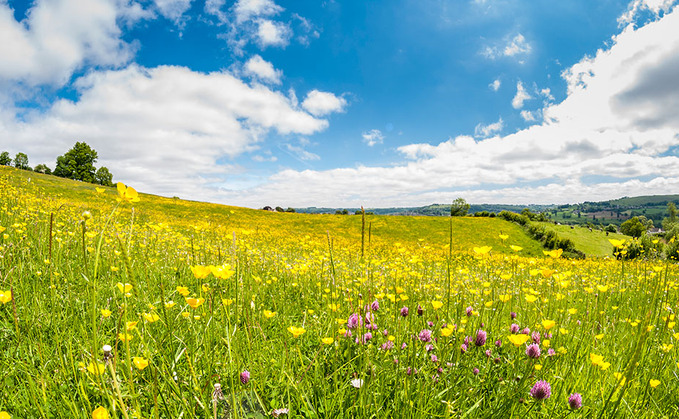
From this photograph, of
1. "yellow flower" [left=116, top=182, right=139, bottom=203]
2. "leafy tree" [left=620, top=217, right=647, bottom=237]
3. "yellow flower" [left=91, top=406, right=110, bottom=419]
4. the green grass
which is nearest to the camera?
"yellow flower" [left=91, top=406, right=110, bottom=419]

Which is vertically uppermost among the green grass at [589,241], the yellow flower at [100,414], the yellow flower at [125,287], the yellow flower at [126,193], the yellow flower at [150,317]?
the yellow flower at [126,193]

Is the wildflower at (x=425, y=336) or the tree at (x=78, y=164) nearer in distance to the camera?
the wildflower at (x=425, y=336)

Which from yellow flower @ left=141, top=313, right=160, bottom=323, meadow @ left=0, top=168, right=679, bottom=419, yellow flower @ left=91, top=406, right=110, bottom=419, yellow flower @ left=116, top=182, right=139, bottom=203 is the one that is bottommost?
meadow @ left=0, top=168, right=679, bottom=419

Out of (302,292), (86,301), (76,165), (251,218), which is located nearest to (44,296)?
(86,301)

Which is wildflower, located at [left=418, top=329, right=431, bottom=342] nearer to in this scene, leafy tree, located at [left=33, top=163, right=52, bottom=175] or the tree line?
the tree line

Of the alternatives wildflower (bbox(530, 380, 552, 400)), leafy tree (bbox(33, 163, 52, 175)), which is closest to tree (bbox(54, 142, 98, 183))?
leafy tree (bbox(33, 163, 52, 175))

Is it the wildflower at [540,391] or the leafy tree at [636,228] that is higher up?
the leafy tree at [636,228]

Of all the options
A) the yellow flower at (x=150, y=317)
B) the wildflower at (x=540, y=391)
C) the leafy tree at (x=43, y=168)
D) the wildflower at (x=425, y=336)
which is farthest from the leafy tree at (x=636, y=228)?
the leafy tree at (x=43, y=168)

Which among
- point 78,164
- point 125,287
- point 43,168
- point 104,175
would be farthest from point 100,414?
point 43,168

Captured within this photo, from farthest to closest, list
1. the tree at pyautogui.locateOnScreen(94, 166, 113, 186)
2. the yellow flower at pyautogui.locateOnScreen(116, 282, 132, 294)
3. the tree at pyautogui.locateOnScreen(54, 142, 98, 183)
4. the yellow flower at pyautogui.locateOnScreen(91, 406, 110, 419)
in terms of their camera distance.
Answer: the tree at pyautogui.locateOnScreen(94, 166, 113, 186) < the tree at pyautogui.locateOnScreen(54, 142, 98, 183) < the yellow flower at pyautogui.locateOnScreen(116, 282, 132, 294) < the yellow flower at pyautogui.locateOnScreen(91, 406, 110, 419)

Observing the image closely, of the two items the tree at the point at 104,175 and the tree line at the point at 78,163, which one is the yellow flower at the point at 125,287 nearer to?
the tree line at the point at 78,163

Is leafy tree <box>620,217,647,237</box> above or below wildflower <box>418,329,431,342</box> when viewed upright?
above

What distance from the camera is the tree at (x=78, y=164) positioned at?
61.4 m

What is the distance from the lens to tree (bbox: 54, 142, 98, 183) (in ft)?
201
